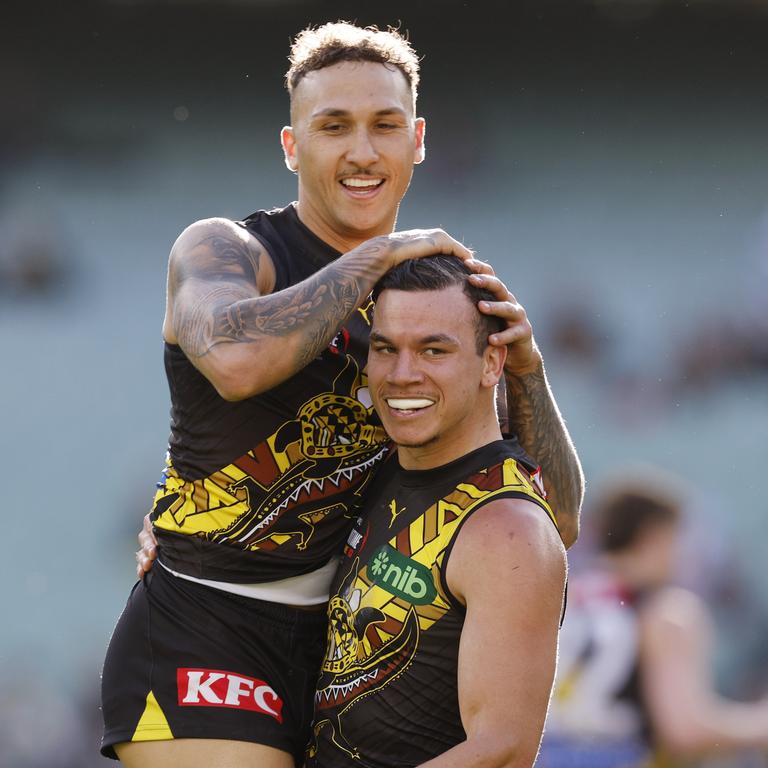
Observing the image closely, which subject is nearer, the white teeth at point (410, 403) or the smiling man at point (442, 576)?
the smiling man at point (442, 576)

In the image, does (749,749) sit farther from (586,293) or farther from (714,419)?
(586,293)

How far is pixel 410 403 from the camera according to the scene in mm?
3225

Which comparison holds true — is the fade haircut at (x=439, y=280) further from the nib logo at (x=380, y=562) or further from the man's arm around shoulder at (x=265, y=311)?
the nib logo at (x=380, y=562)

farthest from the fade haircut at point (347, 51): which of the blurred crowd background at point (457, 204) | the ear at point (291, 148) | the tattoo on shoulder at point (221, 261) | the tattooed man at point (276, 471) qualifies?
the blurred crowd background at point (457, 204)

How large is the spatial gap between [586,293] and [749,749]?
2.93m

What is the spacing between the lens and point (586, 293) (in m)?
8.69

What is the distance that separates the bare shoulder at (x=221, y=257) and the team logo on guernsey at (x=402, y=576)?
75 centimetres

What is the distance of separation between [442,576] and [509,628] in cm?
22

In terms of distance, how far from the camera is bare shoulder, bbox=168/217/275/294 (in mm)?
3398

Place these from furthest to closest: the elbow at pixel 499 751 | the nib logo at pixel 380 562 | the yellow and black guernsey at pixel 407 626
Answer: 1. the nib logo at pixel 380 562
2. the yellow and black guernsey at pixel 407 626
3. the elbow at pixel 499 751

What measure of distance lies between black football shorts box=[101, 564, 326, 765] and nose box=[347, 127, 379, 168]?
1207mm

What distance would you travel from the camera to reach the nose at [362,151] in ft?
11.9

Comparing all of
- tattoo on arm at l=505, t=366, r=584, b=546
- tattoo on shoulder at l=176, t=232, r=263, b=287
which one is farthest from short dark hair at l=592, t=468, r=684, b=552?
tattoo on shoulder at l=176, t=232, r=263, b=287

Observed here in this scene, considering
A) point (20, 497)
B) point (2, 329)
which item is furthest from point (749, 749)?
point (2, 329)
